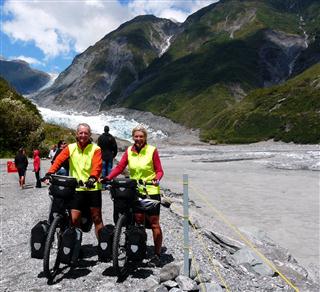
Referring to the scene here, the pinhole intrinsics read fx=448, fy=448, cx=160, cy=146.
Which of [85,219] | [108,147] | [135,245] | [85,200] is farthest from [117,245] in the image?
[108,147]

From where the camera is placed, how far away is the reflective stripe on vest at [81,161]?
30.2 ft

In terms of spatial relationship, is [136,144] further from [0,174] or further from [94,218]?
[0,174]

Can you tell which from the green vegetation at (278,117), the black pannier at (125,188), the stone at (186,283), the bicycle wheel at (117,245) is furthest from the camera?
the green vegetation at (278,117)

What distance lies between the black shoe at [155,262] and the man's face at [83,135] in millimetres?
2863

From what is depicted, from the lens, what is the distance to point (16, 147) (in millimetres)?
59531

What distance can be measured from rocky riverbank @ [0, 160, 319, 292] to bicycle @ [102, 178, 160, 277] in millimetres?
485

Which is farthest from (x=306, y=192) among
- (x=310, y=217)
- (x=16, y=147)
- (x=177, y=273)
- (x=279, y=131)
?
(x=279, y=131)

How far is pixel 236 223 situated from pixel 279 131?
107720 mm

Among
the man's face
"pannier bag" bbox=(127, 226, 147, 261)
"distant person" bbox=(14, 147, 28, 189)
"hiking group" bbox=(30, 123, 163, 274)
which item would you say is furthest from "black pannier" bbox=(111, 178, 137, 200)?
"distant person" bbox=(14, 147, 28, 189)

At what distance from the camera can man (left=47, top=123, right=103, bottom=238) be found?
29.9ft

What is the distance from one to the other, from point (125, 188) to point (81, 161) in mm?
1125

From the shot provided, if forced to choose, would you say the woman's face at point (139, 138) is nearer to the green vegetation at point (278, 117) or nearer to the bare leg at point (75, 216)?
the bare leg at point (75, 216)

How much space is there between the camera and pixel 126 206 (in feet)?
29.5

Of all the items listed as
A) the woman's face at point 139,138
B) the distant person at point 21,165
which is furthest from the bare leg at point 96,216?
the distant person at point 21,165
